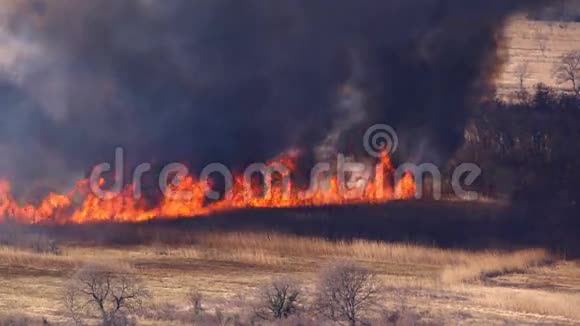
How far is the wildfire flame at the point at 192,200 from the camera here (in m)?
70.2

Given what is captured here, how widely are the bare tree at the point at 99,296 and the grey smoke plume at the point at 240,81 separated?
19.3m

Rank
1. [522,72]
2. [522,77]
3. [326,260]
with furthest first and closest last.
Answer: [522,72]
[522,77]
[326,260]

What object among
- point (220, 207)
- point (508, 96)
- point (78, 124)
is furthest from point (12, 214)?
point (508, 96)

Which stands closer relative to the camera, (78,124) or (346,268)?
(346,268)

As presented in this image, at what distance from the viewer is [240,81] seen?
247 ft

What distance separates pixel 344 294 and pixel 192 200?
2387 cm

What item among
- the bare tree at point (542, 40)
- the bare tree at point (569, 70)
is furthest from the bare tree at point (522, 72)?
the bare tree at point (542, 40)

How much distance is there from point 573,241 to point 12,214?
31.9 meters

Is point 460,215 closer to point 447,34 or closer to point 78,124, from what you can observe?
point 447,34

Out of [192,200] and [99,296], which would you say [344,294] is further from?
[192,200]

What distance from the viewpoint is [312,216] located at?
71125 mm

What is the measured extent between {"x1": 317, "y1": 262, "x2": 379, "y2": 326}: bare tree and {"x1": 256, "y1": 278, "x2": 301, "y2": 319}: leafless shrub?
46.8 inches

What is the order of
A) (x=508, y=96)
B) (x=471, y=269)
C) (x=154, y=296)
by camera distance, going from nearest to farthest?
(x=154, y=296), (x=471, y=269), (x=508, y=96)

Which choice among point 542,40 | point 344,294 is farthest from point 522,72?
point 344,294
